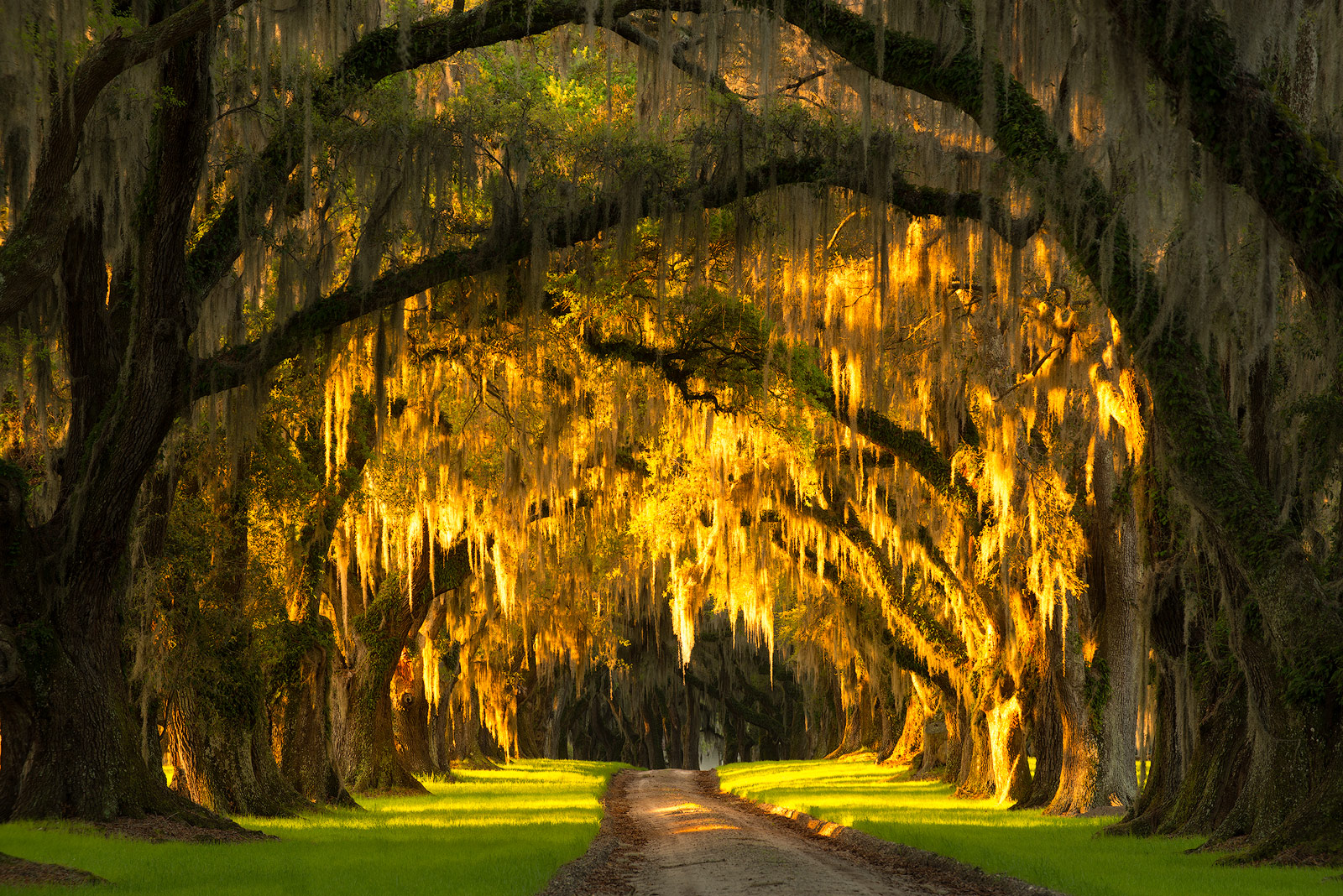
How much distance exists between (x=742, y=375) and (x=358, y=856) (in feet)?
22.8

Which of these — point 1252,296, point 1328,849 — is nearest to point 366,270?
point 1252,296

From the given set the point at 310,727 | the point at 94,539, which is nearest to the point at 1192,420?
the point at 94,539

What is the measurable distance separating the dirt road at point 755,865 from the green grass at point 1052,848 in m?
0.20

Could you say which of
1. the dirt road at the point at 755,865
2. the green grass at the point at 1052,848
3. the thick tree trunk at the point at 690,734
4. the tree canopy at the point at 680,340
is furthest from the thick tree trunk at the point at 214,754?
the thick tree trunk at the point at 690,734

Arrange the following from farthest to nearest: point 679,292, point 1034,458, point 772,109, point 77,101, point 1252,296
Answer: point 1034,458
point 679,292
point 772,109
point 1252,296
point 77,101

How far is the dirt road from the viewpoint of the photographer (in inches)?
348

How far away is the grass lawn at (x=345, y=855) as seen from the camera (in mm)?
8234

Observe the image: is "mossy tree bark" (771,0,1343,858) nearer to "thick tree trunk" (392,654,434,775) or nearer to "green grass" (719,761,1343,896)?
"green grass" (719,761,1343,896)

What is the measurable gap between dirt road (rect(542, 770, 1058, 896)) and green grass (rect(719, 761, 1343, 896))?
20 centimetres

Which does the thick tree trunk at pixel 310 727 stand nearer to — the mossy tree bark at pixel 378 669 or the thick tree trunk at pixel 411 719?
the mossy tree bark at pixel 378 669

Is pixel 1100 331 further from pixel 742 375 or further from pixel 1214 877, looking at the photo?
pixel 1214 877

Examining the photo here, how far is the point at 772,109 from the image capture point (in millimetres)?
11367

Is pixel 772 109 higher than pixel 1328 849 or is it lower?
higher

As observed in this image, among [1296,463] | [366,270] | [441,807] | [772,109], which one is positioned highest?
[772,109]
